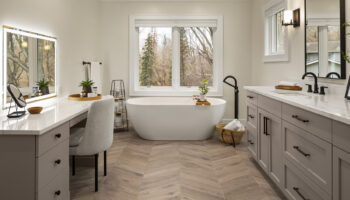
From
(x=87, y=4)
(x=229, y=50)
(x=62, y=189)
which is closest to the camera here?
(x=62, y=189)

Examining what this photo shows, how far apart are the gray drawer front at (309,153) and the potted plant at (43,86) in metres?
2.44

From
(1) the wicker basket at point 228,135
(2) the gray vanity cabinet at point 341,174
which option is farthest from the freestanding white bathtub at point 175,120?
(2) the gray vanity cabinet at point 341,174

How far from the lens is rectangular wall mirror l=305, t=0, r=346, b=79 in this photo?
2.41 meters

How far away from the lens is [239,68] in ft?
17.0

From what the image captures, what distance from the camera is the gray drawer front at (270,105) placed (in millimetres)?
2365

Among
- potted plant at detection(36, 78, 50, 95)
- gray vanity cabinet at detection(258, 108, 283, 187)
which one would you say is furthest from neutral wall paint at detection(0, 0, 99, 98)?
gray vanity cabinet at detection(258, 108, 283, 187)

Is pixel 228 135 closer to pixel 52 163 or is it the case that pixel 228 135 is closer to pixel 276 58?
pixel 276 58

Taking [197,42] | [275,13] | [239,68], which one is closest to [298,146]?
[275,13]

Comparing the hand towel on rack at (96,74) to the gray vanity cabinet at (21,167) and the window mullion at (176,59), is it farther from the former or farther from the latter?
the gray vanity cabinet at (21,167)

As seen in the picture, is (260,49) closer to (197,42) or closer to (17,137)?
(197,42)

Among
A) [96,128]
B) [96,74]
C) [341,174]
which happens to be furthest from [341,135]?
[96,74]

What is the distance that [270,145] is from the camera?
2594mm

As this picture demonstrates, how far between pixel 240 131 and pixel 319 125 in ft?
7.75

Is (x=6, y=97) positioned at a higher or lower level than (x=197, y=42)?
lower
